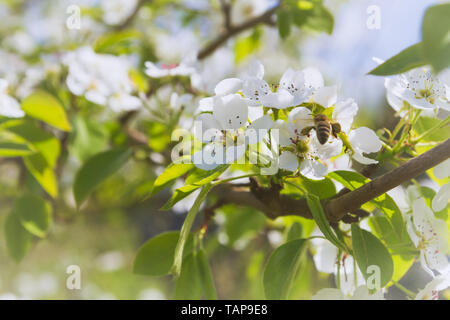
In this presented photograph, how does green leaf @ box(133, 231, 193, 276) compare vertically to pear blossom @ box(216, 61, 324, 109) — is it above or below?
below

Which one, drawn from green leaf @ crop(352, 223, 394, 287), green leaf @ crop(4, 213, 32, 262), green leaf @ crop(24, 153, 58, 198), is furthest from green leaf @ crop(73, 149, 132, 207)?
green leaf @ crop(352, 223, 394, 287)

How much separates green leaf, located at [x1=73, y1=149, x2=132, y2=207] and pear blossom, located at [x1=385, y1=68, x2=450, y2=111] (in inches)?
15.1

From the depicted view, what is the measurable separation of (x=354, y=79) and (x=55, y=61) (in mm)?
1189

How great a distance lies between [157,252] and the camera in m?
0.49

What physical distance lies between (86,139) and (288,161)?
39 cm

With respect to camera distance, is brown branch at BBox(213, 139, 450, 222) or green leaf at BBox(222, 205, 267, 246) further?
green leaf at BBox(222, 205, 267, 246)

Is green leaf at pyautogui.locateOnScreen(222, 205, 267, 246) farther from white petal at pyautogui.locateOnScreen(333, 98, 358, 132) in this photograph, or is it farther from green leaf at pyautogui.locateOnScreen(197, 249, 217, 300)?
white petal at pyautogui.locateOnScreen(333, 98, 358, 132)

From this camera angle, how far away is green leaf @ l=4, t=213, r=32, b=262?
0.63m

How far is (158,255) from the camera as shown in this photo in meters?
0.49

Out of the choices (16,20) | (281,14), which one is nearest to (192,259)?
(281,14)

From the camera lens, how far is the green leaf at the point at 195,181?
35 cm

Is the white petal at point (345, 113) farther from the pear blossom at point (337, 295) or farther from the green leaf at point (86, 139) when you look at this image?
the green leaf at point (86, 139)

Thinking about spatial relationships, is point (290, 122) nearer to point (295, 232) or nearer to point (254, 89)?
point (254, 89)
